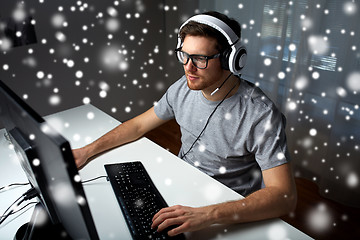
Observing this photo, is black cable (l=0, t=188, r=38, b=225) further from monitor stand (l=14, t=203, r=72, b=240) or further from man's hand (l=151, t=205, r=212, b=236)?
man's hand (l=151, t=205, r=212, b=236)

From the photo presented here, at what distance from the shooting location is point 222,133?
128cm

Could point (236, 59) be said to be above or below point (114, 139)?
above

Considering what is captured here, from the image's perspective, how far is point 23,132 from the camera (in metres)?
0.74

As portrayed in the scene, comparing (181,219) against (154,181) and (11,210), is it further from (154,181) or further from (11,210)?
(11,210)

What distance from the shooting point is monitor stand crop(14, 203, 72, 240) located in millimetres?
848

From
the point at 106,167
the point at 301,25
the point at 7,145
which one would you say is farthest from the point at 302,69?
the point at 7,145

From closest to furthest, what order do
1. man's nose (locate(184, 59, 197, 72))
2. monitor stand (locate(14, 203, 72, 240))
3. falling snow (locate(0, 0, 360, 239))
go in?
monitor stand (locate(14, 203, 72, 240)), man's nose (locate(184, 59, 197, 72)), falling snow (locate(0, 0, 360, 239))

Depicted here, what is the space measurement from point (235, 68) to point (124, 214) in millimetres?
677

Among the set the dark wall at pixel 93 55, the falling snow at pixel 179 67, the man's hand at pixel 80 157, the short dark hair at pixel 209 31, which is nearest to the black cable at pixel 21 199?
the man's hand at pixel 80 157

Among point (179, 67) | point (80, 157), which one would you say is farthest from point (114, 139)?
point (179, 67)

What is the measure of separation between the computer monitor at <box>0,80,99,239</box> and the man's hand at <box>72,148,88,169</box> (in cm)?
43

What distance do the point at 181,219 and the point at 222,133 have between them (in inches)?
18.0

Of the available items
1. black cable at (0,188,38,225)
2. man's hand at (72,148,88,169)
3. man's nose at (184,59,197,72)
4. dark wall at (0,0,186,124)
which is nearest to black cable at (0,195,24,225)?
black cable at (0,188,38,225)

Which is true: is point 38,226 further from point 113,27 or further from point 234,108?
point 113,27
